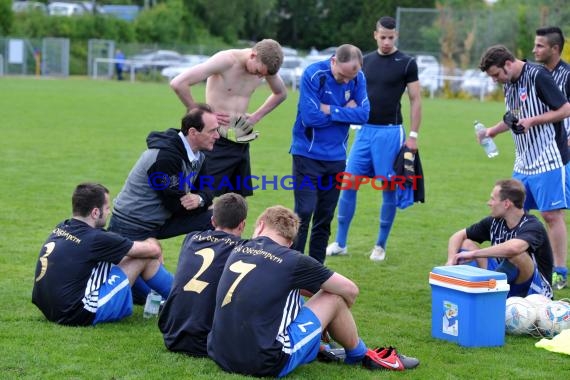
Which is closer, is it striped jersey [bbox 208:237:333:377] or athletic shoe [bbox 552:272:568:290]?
striped jersey [bbox 208:237:333:377]

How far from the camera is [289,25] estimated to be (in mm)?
80250

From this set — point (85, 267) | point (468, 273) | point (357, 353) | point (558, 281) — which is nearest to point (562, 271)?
point (558, 281)

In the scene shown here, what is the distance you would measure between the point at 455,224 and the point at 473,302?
5218mm

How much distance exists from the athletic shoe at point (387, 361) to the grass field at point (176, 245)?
78 mm

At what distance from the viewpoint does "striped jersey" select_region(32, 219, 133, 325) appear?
609cm

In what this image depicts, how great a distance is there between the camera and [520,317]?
6.49 m

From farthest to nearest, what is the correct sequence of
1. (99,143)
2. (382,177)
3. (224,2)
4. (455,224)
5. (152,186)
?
1. (224,2)
2. (99,143)
3. (455,224)
4. (382,177)
5. (152,186)

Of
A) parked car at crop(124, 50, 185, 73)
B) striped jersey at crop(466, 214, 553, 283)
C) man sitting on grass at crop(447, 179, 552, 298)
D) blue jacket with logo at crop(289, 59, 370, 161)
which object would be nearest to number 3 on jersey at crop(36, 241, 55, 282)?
blue jacket with logo at crop(289, 59, 370, 161)

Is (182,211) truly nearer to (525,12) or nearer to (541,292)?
(541,292)

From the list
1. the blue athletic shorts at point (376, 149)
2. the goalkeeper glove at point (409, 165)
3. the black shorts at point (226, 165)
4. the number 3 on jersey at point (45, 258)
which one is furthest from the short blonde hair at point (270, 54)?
the number 3 on jersey at point (45, 258)

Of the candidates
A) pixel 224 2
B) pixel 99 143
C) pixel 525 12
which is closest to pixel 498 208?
pixel 99 143

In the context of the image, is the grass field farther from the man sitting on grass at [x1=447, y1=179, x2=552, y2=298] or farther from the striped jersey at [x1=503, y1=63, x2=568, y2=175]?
the striped jersey at [x1=503, y1=63, x2=568, y2=175]

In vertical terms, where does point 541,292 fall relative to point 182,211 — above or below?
below

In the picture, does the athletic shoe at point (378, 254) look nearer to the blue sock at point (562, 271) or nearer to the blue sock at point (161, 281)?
the blue sock at point (562, 271)
